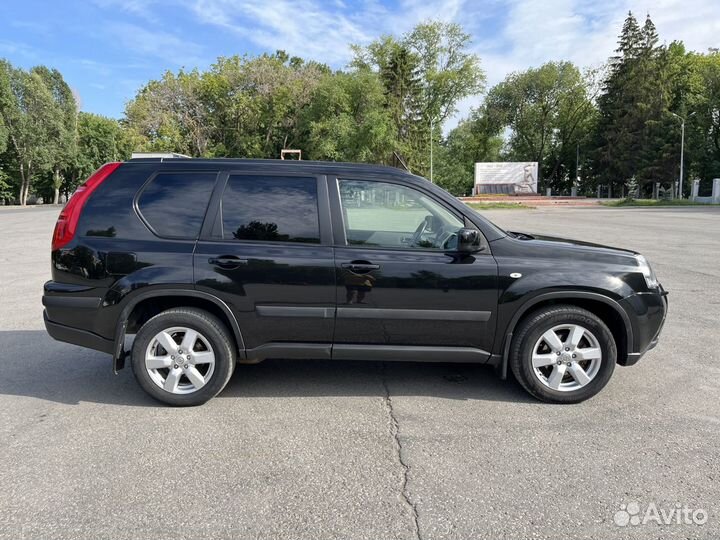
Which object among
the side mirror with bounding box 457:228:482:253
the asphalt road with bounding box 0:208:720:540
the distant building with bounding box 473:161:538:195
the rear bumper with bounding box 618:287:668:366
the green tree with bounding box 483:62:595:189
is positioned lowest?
the asphalt road with bounding box 0:208:720:540

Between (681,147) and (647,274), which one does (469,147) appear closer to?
(681,147)

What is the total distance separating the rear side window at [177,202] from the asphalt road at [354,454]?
1.40 metres

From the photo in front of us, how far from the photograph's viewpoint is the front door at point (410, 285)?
3.63 meters

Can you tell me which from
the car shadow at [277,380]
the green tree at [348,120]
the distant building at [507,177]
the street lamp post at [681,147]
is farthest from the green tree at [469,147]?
the car shadow at [277,380]

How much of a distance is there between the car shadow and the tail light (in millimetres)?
1261

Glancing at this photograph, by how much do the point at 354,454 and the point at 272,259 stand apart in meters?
1.51

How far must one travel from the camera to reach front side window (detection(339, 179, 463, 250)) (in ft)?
12.3

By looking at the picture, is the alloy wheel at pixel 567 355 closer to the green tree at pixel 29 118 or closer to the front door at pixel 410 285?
the front door at pixel 410 285

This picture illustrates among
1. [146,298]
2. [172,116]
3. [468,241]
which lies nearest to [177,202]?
[146,298]

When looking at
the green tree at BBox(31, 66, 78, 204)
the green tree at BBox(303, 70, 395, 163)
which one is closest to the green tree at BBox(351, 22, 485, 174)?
the green tree at BBox(303, 70, 395, 163)

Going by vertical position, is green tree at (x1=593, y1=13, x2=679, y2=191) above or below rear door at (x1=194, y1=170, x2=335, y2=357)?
above

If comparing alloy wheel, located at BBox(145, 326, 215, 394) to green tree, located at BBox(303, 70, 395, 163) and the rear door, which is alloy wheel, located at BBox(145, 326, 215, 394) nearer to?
the rear door

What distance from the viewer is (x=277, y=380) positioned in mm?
4344

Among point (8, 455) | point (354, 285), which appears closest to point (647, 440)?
point (354, 285)
